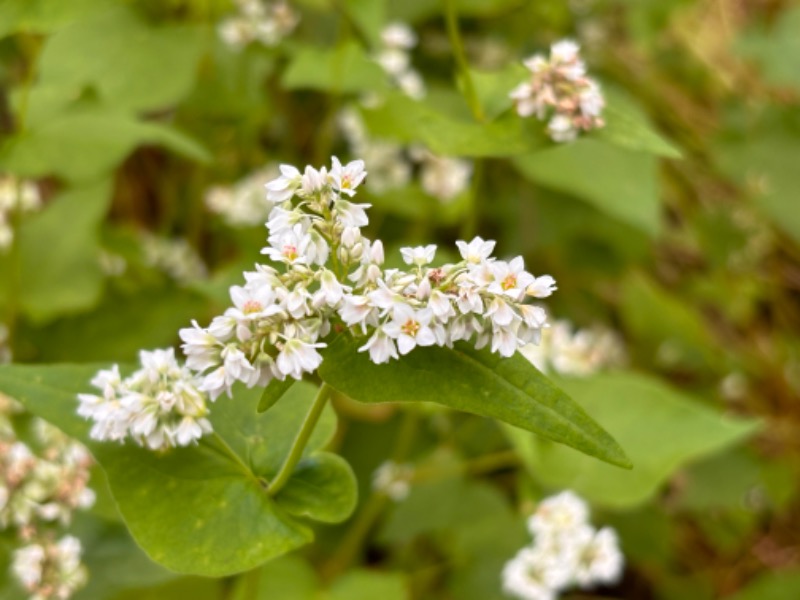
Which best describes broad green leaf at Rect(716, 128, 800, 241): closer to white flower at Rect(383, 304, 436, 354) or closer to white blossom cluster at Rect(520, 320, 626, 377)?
white blossom cluster at Rect(520, 320, 626, 377)

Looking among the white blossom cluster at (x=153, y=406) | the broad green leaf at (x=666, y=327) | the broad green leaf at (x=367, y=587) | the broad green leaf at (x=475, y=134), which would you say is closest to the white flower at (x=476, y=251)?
the white blossom cluster at (x=153, y=406)

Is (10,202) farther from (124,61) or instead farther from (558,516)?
(558,516)

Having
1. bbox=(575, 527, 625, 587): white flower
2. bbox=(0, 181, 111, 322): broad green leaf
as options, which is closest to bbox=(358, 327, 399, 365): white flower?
bbox=(575, 527, 625, 587): white flower

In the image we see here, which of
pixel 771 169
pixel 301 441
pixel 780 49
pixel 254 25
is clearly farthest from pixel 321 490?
pixel 780 49

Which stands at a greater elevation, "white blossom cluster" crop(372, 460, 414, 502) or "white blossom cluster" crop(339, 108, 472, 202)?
"white blossom cluster" crop(339, 108, 472, 202)

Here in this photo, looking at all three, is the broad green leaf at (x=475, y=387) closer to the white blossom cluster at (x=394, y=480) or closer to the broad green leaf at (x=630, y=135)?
the broad green leaf at (x=630, y=135)
